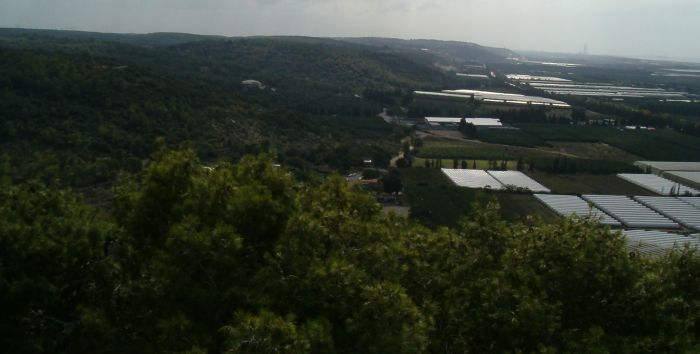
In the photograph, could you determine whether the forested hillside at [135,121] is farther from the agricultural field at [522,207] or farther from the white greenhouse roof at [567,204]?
the white greenhouse roof at [567,204]

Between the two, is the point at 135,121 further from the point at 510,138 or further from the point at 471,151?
the point at 510,138

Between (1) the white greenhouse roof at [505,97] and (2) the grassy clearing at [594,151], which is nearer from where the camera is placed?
(2) the grassy clearing at [594,151]

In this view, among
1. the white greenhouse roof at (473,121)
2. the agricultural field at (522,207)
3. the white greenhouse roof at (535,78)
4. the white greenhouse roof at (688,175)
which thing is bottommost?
the agricultural field at (522,207)

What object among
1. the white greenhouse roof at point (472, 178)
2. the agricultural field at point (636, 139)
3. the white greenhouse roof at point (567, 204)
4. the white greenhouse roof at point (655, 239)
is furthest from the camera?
the agricultural field at point (636, 139)

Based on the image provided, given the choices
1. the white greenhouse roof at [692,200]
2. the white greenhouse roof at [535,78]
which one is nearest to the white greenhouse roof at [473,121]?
the white greenhouse roof at [692,200]

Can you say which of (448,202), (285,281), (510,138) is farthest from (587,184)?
(285,281)

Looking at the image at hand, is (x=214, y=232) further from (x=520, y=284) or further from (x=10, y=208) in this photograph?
(x=520, y=284)

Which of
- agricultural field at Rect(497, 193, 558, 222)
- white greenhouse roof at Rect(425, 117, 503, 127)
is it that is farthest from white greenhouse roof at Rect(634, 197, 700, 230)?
white greenhouse roof at Rect(425, 117, 503, 127)
